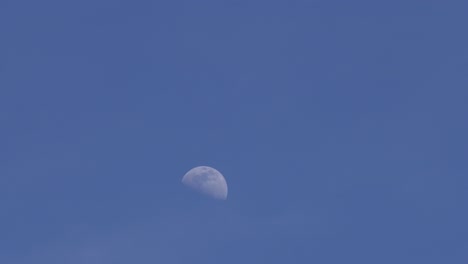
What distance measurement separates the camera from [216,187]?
61438 millimetres

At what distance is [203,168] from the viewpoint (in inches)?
2514

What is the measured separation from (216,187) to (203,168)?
301 cm
